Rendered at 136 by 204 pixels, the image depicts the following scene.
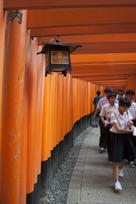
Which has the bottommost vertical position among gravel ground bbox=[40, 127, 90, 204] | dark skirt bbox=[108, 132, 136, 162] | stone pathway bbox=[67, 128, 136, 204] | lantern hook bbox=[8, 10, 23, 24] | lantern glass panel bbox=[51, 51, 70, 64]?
gravel ground bbox=[40, 127, 90, 204]

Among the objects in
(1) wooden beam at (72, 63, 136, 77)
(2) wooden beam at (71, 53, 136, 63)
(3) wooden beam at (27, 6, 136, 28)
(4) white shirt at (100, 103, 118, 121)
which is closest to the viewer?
(3) wooden beam at (27, 6, 136, 28)

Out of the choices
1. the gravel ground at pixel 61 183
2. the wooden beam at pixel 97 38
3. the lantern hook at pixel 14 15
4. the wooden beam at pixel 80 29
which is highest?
the wooden beam at pixel 97 38

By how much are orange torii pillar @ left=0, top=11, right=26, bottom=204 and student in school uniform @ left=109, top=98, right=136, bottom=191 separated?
6.79 feet

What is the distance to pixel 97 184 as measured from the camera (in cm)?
507

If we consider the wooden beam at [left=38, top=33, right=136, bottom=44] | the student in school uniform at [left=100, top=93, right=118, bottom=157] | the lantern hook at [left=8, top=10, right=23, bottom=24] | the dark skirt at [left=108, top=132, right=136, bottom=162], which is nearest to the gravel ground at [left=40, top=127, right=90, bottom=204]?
the dark skirt at [left=108, top=132, right=136, bottom=162]

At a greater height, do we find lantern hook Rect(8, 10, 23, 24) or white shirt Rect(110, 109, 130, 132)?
lantern hook Rect(8, 10, 23, 24)

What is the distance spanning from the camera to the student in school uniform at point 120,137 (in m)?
4.52

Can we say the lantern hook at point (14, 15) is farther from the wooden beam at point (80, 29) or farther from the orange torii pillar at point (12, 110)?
the wooden beam at point (80, 29)

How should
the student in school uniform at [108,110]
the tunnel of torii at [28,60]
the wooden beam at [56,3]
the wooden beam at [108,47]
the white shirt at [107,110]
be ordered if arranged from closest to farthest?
the wooden beam at [56,3]
the tunnel of torii at [28,60]
the wooden beam at [108,47]
the student in school uniform at [108,110]
the white shirt at [107,110]

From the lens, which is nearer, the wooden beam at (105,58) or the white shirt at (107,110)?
the white shirt at (107,110)

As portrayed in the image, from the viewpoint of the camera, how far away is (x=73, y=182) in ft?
17.1

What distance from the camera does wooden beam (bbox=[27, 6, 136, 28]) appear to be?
9.86 feet

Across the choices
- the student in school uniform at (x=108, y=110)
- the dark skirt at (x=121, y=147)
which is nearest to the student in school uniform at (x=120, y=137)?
the dark skirt at (x=121, y=147)

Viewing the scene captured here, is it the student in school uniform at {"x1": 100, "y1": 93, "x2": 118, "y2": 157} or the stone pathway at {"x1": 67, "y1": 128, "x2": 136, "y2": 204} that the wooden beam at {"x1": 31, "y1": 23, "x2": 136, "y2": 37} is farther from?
the stone pathway at {"x1": 67, "y1": 128, "x2": 136, "y2": 204}
